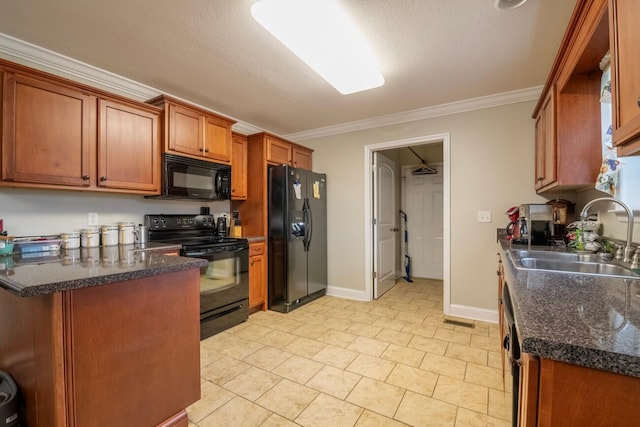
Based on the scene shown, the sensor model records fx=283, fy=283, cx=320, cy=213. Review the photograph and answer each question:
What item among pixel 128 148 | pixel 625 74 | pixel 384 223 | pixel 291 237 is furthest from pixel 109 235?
pixel 384 223

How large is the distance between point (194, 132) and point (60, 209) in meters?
1.21

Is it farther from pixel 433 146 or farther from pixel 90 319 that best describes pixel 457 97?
pixel 90 319

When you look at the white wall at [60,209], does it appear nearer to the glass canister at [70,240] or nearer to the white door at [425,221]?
the glass canister at [70,240]

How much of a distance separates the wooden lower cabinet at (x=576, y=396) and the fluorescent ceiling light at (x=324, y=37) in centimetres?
176

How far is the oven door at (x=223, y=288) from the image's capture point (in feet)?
8.36

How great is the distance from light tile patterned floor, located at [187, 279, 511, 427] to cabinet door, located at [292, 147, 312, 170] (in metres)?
1.92

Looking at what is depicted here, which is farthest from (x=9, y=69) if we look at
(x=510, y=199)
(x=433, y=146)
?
(x=433, y=146)

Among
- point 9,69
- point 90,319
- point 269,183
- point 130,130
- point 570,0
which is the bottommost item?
point 90,319

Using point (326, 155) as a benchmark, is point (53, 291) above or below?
below

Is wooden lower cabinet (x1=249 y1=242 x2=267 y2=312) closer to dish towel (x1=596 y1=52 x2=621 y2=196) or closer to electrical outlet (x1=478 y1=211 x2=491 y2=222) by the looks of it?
electrical outlet (x1=478 y1=211 x2=491 y2=222)

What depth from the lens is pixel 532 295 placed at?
917 millimetres

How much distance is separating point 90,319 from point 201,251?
4.44ft

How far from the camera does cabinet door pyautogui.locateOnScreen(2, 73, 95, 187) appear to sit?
5.76ft

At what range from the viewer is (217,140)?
290cm
